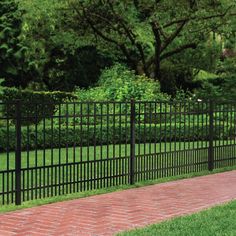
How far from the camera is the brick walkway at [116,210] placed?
6785 mm

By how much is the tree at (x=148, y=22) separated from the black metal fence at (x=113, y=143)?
1012 cm

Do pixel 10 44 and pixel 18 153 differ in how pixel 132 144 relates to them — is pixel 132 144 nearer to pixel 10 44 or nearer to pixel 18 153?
pixel 18 153

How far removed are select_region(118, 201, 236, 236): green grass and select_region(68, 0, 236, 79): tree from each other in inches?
637

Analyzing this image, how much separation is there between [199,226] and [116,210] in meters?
1.56

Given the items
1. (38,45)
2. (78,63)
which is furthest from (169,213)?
(78,63)

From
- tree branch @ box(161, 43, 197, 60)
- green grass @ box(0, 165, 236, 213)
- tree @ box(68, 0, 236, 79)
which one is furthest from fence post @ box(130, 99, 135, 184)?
tree branch @ box(161, 43, 197, 60)

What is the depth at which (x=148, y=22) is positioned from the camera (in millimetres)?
23359

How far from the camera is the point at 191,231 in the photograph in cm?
649

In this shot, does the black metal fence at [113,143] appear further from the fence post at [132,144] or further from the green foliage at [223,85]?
the green foliage at [223,85]

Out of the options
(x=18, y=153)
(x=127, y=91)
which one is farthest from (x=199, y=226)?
(x=127, y=91)

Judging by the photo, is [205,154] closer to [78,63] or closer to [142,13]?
[142,13]

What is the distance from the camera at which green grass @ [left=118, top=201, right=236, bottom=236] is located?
6.39 meters

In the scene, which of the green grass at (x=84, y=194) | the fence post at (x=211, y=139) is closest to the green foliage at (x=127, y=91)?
the fence post at (x=211, y=139)

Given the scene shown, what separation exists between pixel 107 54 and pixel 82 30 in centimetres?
261
